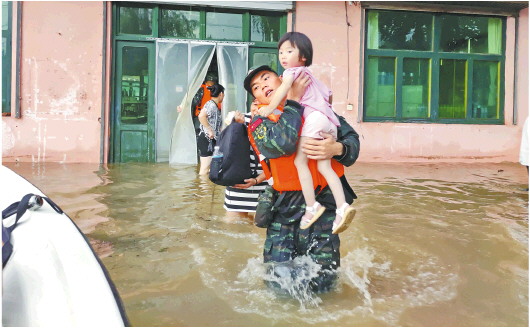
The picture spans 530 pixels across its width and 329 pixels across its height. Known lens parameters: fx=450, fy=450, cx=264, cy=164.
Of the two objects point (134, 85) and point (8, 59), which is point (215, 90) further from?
point (8, 59)

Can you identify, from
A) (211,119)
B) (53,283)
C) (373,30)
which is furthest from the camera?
(373,30)

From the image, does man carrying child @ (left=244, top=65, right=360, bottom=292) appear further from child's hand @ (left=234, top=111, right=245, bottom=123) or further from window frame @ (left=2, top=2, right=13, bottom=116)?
window frame @ (left=2, top=2, right=13, bottom=116)

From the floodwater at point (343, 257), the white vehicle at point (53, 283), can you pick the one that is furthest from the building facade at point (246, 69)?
the white vehicle at point (53, 283)

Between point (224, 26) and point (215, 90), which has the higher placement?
point (224, 26)

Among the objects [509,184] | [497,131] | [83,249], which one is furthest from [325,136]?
[497,131]

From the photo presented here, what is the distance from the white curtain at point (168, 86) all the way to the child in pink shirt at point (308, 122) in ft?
22.0

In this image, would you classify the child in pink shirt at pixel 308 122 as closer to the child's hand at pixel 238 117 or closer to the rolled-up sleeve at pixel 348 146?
the rolled-up sleeve at pixel 348 146

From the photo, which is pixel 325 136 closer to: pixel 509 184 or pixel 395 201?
pixel 395 201

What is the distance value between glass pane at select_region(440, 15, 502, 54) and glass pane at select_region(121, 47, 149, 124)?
641cm

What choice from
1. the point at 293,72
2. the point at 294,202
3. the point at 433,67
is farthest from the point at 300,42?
the point at 433,67

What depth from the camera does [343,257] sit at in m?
3.34

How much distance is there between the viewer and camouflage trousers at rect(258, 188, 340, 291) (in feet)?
7.82

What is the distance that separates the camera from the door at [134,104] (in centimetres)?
884

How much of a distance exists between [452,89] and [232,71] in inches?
195
